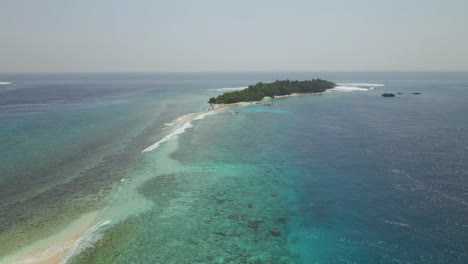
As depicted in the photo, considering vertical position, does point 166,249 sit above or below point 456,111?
below

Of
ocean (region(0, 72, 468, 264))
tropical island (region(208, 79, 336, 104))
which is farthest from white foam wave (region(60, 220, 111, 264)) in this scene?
tropical island (region(208, 79, 336, 104))

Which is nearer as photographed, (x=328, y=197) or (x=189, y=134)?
(x=328, y=197)

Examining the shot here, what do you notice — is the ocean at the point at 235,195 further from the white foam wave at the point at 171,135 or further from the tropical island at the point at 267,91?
the tropical island at the point at 267,91

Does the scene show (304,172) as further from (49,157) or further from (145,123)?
(145,123)

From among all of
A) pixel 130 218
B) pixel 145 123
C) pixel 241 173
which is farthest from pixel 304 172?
pixel 145 123

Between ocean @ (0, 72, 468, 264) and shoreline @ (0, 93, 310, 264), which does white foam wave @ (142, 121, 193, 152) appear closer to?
ocean @ (0, 72, 468, 264)

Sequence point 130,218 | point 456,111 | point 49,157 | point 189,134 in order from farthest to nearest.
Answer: point 456,111 < point 189,134 < point 49,157 < point 130,218

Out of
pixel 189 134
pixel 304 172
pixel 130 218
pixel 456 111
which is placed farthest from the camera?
pixel 456 111
